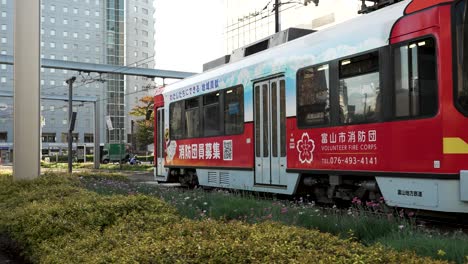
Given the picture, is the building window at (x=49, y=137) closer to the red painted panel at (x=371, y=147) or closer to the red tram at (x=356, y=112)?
the red tram at (x=356, y=112)

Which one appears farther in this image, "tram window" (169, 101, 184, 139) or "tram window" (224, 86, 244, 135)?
"tram window" (169, 101, 184, 139)

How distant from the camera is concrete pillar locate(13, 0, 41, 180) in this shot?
1273 centimetres

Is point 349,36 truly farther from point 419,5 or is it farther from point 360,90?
point 419,5

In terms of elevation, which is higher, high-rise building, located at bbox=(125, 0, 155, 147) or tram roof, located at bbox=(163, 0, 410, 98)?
high-rise building, located at bbox=(125, 0, 155, 147)

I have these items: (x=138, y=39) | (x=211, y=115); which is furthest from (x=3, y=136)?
(x=211, y=115)

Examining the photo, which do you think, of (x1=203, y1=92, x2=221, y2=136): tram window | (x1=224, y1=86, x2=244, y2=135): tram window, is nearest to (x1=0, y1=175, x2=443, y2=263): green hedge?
(x1=224, y1=86, x2=244, y2=135): tram window

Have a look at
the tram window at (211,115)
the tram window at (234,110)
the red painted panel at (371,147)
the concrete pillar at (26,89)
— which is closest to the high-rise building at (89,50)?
the tram window at (211,115)

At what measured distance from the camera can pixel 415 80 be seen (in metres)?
7.56

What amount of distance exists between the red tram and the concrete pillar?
4450 millimetres

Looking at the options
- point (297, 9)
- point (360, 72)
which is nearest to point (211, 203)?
point (360, 72)

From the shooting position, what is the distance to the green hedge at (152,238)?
3.66m

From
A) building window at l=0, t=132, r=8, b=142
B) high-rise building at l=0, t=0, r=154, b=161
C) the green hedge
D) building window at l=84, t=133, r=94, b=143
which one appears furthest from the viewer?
building window at l=84, t=133, r=94, b=143

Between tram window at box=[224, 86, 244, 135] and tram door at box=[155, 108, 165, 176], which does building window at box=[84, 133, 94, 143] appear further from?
tram window at box=[224, 86, 244, 135]

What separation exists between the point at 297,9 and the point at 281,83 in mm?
43031
